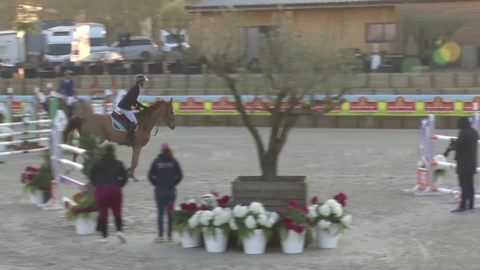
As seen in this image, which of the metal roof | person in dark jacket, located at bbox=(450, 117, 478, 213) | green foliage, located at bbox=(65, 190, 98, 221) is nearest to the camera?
green foliage, located at bbox=(65, 190, 98, 221)

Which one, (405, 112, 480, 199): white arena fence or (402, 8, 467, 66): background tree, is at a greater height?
(402, 8, 467, 66): background tree

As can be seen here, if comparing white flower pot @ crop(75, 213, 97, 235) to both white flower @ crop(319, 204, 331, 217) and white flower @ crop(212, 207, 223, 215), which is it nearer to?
white flower @ crop(212, 207, 223, 215)

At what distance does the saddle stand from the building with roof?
Answer: 18262 mm

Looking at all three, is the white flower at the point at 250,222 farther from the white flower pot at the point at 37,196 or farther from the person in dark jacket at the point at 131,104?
the person in dark jacket at the point at 131,104

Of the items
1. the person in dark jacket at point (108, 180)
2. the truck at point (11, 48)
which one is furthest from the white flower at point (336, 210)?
the truck at point (11, 48)

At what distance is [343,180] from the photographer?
16.6 m

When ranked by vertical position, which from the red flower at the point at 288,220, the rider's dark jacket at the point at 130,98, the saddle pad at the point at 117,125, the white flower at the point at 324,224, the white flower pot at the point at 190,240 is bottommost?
the white flower pot at the point at 190,240

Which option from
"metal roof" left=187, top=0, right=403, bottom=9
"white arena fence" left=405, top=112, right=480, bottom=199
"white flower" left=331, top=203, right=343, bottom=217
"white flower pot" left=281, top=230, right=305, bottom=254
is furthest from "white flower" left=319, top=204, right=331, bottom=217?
"metal roof" left=187, top=0, right=403, bottom=9

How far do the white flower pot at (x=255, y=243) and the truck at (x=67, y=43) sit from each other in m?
38.1

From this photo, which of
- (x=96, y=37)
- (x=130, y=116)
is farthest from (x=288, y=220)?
(x=96, y=37)

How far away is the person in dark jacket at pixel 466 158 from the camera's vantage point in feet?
41.3

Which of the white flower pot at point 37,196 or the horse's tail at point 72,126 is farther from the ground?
the horse's tail at point 72,126

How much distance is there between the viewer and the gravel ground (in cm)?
986

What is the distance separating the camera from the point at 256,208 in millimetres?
10117
